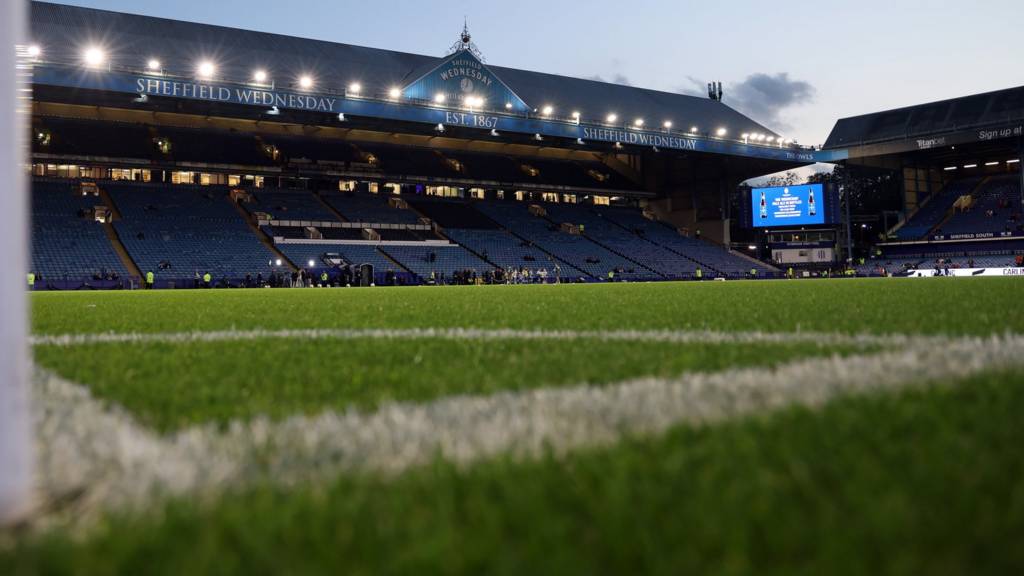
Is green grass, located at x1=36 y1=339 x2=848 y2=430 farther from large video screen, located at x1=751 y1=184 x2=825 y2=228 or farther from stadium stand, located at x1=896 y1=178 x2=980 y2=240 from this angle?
stadium stand, located at x1=896 y1=178 x2=980 y2=240

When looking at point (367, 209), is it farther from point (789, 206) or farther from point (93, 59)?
point (789, 206)

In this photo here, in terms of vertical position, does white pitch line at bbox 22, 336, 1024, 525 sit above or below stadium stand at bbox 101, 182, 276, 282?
below

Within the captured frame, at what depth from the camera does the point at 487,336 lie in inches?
154

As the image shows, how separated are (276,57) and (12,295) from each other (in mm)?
37820

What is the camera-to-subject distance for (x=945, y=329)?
366 centimetres

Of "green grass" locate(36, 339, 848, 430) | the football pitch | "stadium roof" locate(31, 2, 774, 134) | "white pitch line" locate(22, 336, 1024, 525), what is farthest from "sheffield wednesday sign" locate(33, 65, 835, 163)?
"white pitch line" locate(22, 336, 1024, 525)

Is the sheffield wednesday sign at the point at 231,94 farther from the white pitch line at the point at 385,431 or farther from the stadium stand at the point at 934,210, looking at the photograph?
the stadium stand at the point at 934,210

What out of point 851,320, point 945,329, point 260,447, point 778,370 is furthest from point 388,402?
point 851,320

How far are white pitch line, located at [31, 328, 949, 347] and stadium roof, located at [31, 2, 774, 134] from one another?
83.2 ft

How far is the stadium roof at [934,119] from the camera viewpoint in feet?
137

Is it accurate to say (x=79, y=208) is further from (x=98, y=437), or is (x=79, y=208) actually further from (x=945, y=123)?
(x=945, y=123)

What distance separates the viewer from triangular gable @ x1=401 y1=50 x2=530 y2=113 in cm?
3155

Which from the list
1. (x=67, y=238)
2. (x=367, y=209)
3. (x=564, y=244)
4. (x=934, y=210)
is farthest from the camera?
(x=934, y=210)

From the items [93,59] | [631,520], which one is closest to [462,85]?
[93,59]
